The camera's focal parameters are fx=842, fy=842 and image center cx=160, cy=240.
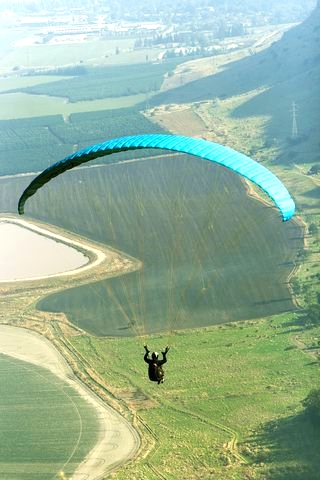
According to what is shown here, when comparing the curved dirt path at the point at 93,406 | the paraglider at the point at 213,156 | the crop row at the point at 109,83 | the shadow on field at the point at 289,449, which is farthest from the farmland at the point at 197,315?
the crop row at the point at 109,83

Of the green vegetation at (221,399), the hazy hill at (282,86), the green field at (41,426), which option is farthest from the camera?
the hazy hill at (282,86)

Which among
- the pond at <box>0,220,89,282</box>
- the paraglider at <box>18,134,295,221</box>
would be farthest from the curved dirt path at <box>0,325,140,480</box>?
the paraglider at <box>18,134,295,221</box>

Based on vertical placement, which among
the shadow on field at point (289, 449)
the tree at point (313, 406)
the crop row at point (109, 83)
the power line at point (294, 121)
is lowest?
the shadow on field at point (289, 449)

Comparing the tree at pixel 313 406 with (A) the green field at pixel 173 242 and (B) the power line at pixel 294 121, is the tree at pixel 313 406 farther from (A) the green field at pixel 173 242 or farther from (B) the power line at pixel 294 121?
(B) the power line at pixel 294 121

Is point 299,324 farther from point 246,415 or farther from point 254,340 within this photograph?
point 246,415

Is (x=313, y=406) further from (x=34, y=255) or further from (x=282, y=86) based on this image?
(x=282, y=86)

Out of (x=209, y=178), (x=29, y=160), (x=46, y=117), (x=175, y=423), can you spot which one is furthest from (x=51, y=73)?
(x=175, y=423)
